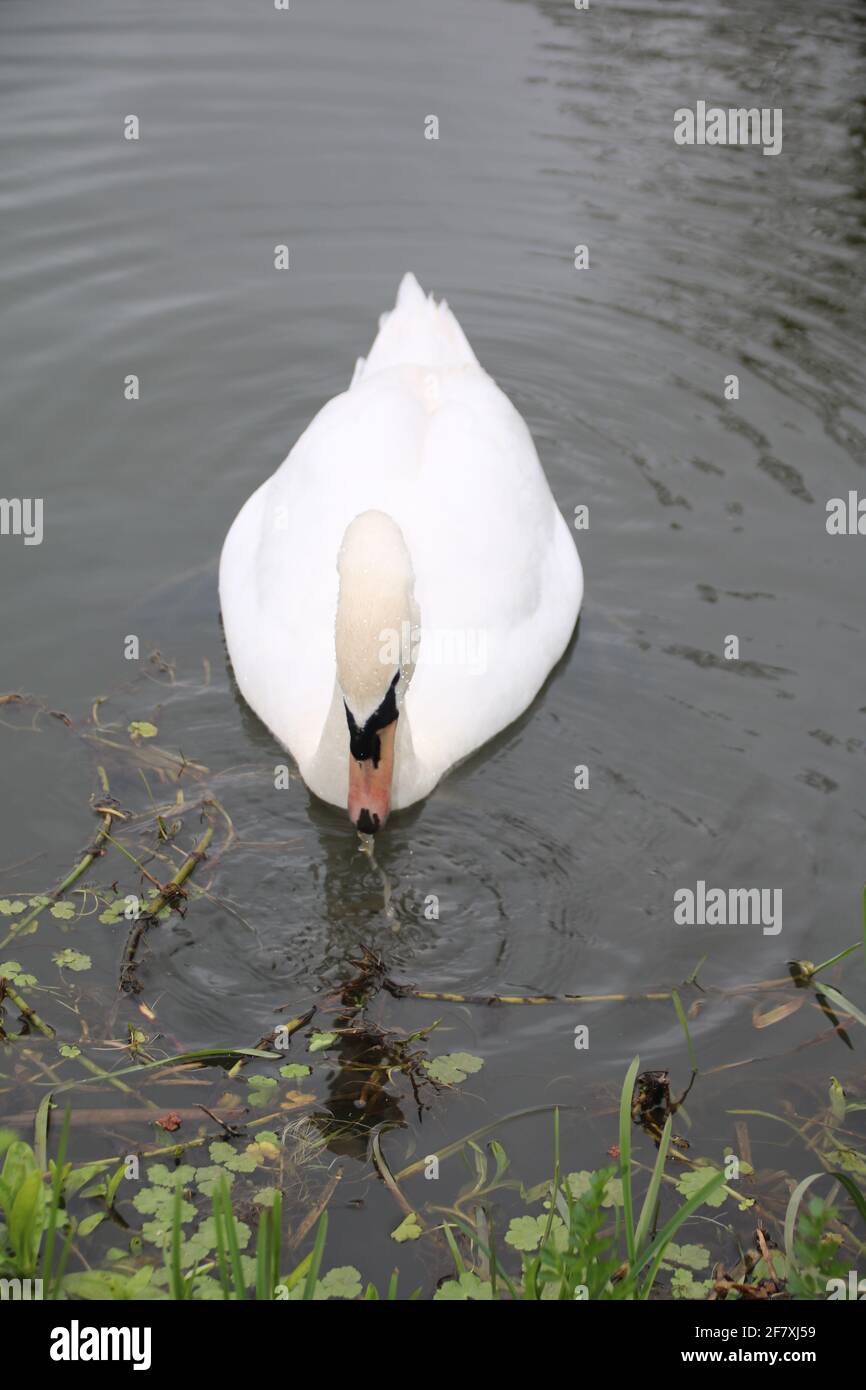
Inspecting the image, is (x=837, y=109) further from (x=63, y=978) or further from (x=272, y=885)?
(x=63, y=978)

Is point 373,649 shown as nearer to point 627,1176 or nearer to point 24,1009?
point 24,1009

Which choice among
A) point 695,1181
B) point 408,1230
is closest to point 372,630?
point 408,1230

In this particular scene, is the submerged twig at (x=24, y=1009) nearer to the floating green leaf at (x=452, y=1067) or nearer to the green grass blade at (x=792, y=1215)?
the floating green leaf at (x=452, y=1067)

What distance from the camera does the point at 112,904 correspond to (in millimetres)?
5957

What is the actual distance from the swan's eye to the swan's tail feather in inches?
108

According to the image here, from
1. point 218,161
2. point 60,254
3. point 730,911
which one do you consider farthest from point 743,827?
point 218,161

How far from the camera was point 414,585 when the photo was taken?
625 cm

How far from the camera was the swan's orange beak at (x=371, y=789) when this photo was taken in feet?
19.5

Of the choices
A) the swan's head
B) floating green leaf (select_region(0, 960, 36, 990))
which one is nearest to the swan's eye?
the swan's head

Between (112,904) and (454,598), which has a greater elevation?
(454,598)

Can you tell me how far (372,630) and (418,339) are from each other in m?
3.01

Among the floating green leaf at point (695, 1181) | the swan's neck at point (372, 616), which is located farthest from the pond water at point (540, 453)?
the swan's neck at point (372, 616)

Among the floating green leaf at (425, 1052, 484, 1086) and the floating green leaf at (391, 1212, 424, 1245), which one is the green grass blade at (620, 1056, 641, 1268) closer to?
the floating green leaf at (391, 1212, 424, 1245)

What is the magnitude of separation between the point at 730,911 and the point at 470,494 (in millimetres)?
2092
